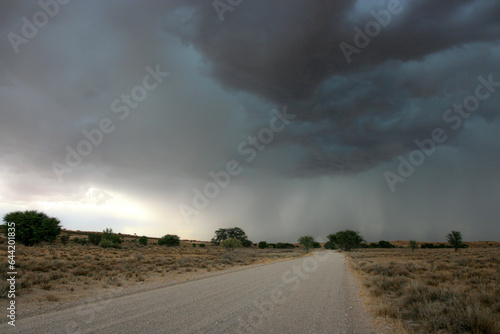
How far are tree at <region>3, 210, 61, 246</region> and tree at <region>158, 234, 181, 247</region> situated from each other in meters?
46.3

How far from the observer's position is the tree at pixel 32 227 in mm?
51719

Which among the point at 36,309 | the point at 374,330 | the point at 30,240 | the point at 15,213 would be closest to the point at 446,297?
the point at 374,330

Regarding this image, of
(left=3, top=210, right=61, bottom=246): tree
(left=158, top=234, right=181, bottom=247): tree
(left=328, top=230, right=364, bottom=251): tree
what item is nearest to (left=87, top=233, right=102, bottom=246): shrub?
(left=3, top=210, right=61, bottom=246): tree

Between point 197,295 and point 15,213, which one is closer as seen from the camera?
point 197,295

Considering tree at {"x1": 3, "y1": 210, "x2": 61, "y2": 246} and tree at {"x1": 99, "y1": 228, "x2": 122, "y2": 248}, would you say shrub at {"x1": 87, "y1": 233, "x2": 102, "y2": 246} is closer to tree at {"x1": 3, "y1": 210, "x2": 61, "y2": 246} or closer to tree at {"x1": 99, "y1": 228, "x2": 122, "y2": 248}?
tree at {"x1": 99, "y1": 228, "x2": 122, "y2": 248}

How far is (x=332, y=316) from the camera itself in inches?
336

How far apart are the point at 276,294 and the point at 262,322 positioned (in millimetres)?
4628

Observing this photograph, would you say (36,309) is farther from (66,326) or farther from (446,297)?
(446,297)

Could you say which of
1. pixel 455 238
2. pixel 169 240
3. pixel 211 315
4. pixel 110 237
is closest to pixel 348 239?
pixel 455 238

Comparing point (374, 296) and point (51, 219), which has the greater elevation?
point (51, 219)

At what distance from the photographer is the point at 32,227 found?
174ft

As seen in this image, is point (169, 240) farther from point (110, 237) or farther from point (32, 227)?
point (32, 227)

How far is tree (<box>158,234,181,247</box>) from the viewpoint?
4008 inches

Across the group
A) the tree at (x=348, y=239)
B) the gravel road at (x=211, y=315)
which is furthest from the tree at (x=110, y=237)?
the tree at (x=348, y=239)
